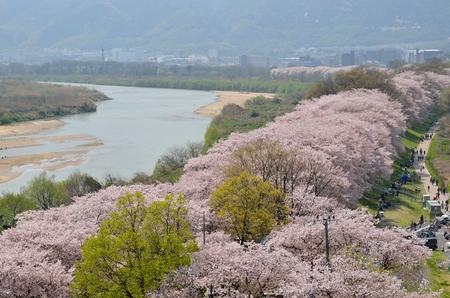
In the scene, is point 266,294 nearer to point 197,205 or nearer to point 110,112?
point 197,205

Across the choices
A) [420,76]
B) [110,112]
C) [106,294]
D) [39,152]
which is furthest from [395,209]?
[110,112]

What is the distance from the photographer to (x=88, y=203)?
807 inches

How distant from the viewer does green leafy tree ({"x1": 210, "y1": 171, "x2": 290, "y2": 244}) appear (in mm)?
17734

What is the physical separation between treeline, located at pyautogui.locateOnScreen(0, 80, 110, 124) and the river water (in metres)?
2.36

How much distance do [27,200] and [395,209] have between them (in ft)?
51.8

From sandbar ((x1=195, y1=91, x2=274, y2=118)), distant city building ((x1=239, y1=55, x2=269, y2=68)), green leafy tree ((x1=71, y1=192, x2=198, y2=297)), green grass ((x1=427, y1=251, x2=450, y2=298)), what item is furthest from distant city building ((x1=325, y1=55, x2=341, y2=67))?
green leafy tree ((x1=71, y1=192, x2=198, y2=297))

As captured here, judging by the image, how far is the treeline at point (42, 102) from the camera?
69875mm

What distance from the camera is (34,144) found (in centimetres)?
5238

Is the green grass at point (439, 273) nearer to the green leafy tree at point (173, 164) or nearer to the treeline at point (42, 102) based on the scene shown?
the green leafy tree at point (173, 164)

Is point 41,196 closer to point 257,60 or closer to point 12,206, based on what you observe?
point 12,206

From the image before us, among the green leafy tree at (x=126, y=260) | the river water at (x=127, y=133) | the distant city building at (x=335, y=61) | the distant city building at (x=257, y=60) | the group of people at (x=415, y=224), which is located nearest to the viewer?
the green leafy tree at (x=126, y=260)

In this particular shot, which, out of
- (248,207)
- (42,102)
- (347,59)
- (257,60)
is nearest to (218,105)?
(42,102)

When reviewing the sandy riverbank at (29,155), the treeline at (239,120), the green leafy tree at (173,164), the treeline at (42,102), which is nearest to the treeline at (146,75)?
the treeline at (42,102)

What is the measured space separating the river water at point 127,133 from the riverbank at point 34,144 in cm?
67
